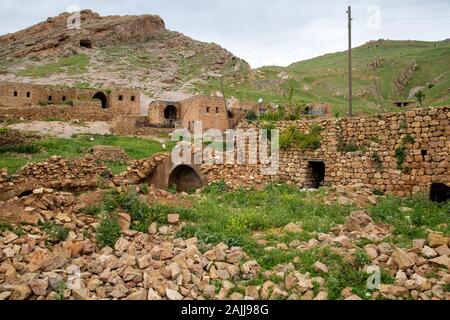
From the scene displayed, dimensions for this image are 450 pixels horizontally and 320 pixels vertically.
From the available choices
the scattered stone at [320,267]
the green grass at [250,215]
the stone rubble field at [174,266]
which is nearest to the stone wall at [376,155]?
the green grass at [250,215]

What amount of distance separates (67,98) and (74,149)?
18.4 m

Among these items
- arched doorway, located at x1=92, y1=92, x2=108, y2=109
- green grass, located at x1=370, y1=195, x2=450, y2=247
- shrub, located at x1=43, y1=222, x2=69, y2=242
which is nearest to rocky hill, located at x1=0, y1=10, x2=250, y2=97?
arched doorway, located at x1=92, y1=92, x2=108, y2=109

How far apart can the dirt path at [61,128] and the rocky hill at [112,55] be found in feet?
58.3

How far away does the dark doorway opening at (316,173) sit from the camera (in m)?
13.2

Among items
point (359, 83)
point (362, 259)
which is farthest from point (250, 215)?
point (359, 83)

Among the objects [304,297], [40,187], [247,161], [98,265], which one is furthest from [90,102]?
[304,297]

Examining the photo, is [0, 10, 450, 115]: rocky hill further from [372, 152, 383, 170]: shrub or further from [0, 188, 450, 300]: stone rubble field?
[0, 188, 450, 300]: stone rubble field

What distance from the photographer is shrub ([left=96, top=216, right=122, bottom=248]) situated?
721 centimetres

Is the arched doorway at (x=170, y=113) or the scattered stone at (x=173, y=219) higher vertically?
the arched doorway at (x=170, y=113)

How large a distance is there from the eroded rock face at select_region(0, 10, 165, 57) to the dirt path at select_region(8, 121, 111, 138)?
128 ft

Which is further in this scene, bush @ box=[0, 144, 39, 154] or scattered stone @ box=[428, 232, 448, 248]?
Answer: bush @ box=[0, 144, 39, 154]

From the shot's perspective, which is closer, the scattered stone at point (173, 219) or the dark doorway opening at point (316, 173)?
the scattered stone at point (173, 219)

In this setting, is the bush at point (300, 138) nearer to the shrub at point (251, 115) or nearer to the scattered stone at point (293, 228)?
the scattered stone at point (293, 228)

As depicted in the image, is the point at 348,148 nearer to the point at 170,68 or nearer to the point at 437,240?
the point at 437,240
